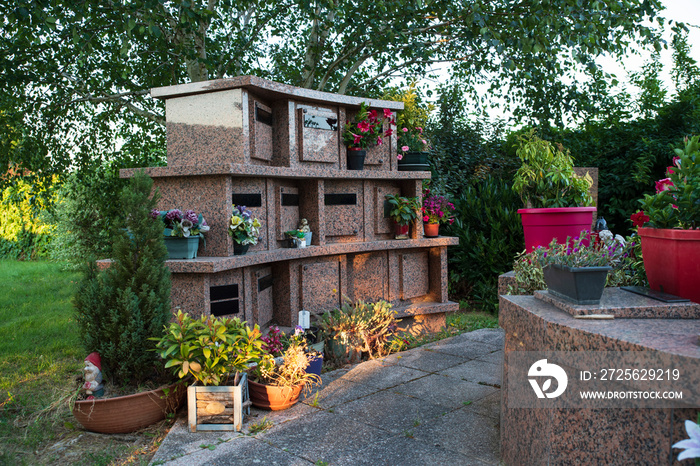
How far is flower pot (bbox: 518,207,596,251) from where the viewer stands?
13.6ft

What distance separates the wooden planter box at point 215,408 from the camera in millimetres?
3434

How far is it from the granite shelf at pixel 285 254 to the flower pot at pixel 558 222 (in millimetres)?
2234

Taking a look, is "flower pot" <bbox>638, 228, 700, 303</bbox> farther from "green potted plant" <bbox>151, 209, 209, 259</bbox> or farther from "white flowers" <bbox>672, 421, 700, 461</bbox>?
"green potted plant" <bbox>151, 209, 209, 259</bbox>

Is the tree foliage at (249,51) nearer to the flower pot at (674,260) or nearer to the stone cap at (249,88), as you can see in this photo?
the stone cap at (249,88)

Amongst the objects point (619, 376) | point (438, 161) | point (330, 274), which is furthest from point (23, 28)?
point (619, 376)

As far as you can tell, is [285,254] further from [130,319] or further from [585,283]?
[585,283]

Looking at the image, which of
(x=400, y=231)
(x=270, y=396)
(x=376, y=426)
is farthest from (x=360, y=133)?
(x=376, y=426)

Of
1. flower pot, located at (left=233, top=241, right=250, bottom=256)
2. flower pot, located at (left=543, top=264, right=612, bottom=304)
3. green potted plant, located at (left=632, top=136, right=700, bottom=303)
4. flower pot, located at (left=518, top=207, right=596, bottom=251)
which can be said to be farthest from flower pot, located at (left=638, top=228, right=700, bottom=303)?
flower pot, located at (left=233, top=241, right=250, bottom=256)

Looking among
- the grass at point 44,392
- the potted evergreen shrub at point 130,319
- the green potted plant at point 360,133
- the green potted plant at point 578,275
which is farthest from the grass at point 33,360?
the green potted plant at point 360,133

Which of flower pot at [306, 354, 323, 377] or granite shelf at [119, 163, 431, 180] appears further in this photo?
granite shelf at [119, 163, 431, 180]

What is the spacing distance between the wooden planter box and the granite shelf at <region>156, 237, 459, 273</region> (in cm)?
110

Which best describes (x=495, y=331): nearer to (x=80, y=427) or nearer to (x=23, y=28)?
(x=80, y=427)

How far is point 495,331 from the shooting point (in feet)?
20.6

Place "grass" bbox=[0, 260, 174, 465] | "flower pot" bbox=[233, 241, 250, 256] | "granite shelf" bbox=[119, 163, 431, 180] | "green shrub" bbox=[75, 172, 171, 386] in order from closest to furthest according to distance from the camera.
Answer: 1. "grass" bbox=[0, 260, 174, 465]
2. "green shrub" bbox=[75, 172, 171, 386]
3. "granite shelf" bbox=[119, 163, 431, 180]
4. "flower pot" bbox=[233, 241, 250, 256]
